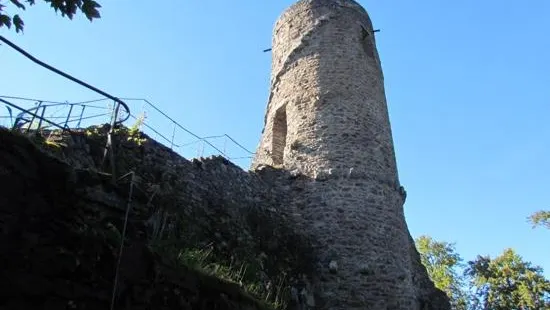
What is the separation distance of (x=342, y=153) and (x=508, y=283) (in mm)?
18265

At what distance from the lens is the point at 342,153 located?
10656mm

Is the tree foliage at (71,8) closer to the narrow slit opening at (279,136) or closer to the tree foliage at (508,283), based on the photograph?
the narrow slit opening at (279,136)

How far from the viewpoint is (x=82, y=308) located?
3.32m

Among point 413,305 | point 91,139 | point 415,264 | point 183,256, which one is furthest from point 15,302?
point 415,264

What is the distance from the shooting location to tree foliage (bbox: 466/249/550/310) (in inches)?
923

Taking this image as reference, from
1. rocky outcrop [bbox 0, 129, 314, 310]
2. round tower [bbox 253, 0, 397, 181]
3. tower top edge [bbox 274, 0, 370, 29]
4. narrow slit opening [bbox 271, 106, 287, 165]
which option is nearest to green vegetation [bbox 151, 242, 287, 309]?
rocky outcrop [bbox 0, 129, 314, 310]

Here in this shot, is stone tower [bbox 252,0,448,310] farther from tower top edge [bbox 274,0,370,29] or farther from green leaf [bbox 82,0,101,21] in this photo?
green leaf [bbox 82,0,101,21]

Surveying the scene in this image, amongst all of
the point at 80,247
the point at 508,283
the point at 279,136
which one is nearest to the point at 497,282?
the point at 508,283

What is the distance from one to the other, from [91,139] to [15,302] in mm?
4161

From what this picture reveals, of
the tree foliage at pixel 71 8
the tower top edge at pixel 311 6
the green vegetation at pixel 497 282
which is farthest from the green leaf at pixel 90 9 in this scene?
the green vegetation at pixel 497 282

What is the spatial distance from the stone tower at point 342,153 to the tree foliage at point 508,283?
47.8ft

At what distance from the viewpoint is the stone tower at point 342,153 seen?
372 inches

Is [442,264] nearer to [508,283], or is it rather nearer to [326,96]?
[508,283]

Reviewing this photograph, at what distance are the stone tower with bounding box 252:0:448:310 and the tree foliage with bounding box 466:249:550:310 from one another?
1457 cm
